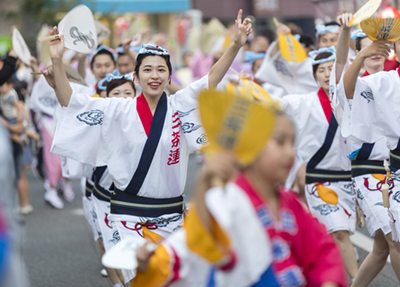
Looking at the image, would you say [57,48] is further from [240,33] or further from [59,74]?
[240,33]

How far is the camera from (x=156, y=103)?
376 centimetres

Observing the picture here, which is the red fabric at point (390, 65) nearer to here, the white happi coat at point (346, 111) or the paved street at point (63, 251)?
the white happi coat at point (346, 111)

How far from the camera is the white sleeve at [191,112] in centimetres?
364

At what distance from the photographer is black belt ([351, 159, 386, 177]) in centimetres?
418

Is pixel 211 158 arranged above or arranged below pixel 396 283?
above

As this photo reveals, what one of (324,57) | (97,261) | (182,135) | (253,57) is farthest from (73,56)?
(182,135)

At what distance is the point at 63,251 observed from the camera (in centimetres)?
625

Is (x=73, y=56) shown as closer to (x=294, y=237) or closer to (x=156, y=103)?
(x=156, y=103)

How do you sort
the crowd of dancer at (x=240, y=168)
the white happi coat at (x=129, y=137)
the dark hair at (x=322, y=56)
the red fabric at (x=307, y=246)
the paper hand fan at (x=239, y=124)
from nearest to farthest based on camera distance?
the paper hand fan at (x=239, y=124)
the crowd of dancer at (x=240, y=168)
the red fabric at (x=307, y=246)
the white happi coat at (x=129, y=137)
the dark hair at (x=322, y=56)

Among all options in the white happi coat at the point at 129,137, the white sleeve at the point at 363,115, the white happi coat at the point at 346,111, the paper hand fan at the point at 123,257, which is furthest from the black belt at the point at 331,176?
the paper hand fan at the point at 123,257

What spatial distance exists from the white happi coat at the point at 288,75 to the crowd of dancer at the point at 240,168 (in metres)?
0.01

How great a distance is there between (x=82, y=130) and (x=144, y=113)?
41cm

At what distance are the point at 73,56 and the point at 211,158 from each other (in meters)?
6.02

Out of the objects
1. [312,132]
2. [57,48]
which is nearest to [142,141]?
[57,48]
